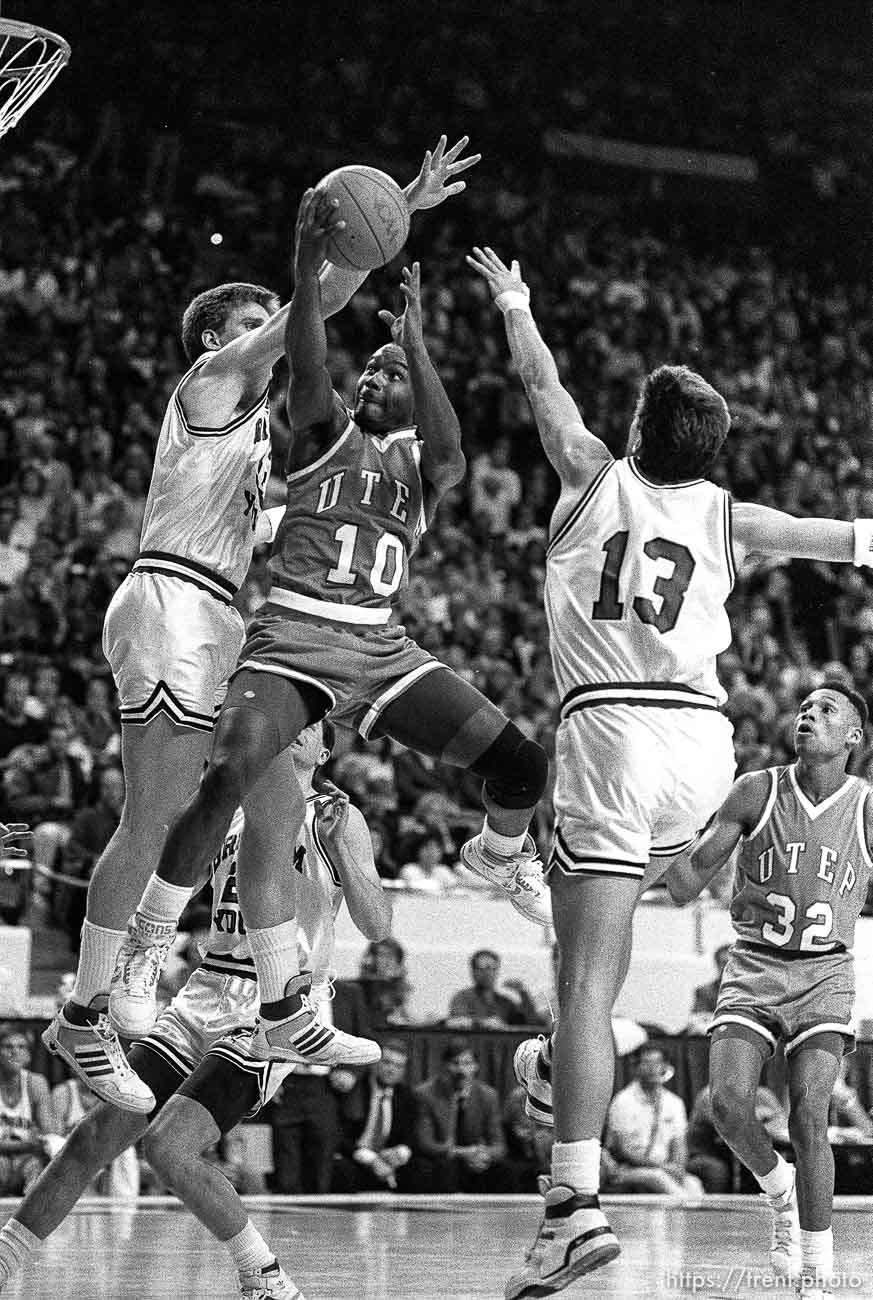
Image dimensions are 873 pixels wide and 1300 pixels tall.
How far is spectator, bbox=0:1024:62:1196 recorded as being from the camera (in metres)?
11.0

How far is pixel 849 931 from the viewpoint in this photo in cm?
783

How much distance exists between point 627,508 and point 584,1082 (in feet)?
5.39

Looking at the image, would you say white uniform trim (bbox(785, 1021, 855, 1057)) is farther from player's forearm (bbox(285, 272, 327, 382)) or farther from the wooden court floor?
player's forearm (bbox(285, 272, 327, 382))

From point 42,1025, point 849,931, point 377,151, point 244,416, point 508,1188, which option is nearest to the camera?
point 244,416

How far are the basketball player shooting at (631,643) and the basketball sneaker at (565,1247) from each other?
0.32 m

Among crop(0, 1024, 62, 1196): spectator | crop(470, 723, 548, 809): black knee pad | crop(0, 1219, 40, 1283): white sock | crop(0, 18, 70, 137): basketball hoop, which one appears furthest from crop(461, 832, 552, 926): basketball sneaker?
crop(0, 1024, 62, 1196): spectator

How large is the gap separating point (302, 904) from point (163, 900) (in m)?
0.81

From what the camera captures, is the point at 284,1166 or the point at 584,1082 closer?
the point at 584,1082

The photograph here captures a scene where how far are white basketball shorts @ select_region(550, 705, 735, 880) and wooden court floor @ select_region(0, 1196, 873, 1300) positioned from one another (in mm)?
2554

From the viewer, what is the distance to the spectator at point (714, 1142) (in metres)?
12.4

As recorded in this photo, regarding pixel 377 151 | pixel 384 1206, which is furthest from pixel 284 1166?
pixel 377 151

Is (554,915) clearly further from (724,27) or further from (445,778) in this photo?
(724,27)

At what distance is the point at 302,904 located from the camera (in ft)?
23.5

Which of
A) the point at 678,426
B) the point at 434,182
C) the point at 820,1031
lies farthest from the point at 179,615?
the point at 820,1031
